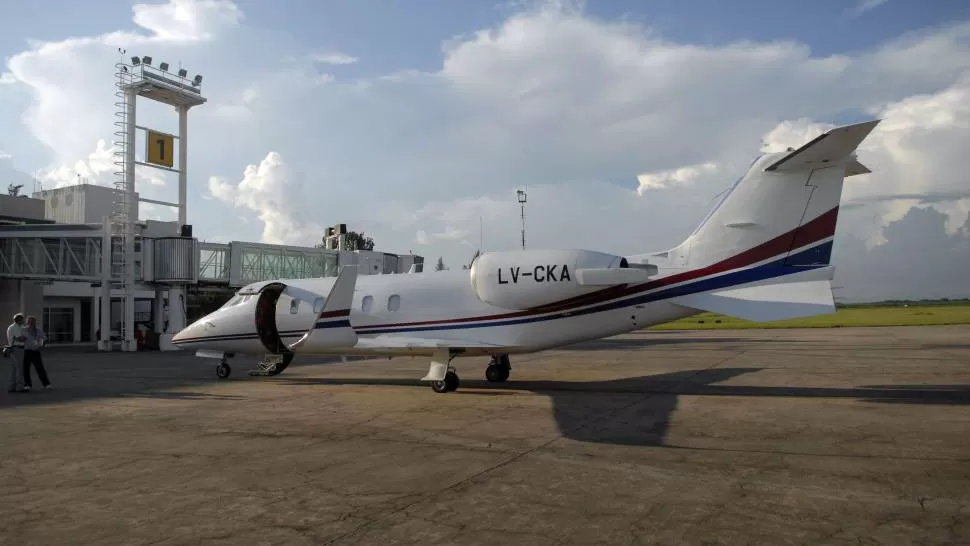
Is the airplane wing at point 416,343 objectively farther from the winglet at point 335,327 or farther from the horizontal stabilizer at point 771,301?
the horizontal stabilizer at point 771,301

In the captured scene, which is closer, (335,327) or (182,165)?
(335,327)

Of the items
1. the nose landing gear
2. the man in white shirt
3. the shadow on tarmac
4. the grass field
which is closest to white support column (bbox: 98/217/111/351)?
the shadow on tarmac

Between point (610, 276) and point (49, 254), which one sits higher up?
point (49, 254)

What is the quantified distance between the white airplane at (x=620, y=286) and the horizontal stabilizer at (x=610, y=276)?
2 centimetres

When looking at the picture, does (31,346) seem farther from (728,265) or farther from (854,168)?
(854,168)

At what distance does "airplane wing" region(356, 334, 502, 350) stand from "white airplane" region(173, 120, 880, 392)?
3cm

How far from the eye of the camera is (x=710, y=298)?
43.5 feet

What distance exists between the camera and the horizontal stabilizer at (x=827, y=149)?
11117mm

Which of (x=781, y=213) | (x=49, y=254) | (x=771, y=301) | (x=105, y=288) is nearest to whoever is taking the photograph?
(x=771, y=301)

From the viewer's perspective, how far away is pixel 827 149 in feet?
38.9

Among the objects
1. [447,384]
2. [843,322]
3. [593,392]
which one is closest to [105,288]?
[447,384]

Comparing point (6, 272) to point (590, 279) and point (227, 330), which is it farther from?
point (590, 279)

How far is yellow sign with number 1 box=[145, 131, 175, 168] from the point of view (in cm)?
3663

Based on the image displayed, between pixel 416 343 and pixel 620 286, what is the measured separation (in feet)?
15.2
